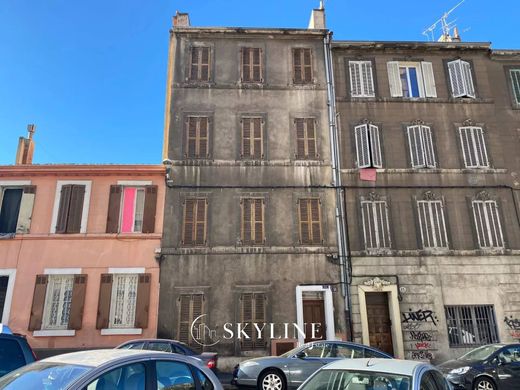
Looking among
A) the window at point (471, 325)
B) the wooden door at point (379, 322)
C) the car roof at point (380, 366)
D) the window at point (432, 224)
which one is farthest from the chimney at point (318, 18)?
the car roof at point (380, 366)

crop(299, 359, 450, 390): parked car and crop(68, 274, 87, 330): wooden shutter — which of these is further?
crop(68, 274, 87, 330): wooden shutter

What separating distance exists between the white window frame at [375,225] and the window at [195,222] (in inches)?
252

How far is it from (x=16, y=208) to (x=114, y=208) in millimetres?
3865

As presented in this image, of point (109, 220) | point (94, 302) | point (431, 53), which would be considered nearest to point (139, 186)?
point (109, 220)

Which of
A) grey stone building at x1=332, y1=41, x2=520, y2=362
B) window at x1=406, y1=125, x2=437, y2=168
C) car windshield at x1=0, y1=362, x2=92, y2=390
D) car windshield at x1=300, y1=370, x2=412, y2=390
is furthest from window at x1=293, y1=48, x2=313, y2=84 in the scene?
car windshield at x1=0, y1=362, x2=92, y2=390

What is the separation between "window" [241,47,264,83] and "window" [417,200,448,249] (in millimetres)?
8826

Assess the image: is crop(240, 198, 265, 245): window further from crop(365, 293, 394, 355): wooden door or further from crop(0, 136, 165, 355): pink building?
crop(365, 293, 394, 355): wooden door

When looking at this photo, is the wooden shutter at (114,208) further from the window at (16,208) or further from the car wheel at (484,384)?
the car wheel at (484,384)

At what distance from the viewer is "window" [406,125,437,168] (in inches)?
701

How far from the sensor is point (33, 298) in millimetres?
15320

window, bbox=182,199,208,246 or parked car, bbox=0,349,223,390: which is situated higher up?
window, bbox=182,199,208,246

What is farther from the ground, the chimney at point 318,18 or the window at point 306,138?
the chimney at point 318,18

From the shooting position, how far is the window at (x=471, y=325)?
15.8m

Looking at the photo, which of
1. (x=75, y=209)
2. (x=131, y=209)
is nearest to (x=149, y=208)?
(x=131, y=209)
